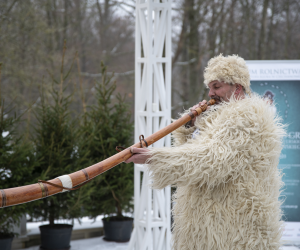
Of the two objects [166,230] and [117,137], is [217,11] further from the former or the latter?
[166,230]

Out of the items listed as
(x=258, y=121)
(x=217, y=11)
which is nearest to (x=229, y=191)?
(x=258, y=121)

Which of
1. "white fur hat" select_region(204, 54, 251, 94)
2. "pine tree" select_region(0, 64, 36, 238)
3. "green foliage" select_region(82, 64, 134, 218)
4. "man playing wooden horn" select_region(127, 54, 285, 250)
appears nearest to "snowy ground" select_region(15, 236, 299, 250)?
"green foliage" select_region(82, 64, 134, 218)

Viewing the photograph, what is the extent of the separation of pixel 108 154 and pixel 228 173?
3.39m

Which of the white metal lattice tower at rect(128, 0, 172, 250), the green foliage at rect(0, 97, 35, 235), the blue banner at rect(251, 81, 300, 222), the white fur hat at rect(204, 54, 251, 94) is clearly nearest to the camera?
the white fur hat at rect(204, 54, 251, 94)

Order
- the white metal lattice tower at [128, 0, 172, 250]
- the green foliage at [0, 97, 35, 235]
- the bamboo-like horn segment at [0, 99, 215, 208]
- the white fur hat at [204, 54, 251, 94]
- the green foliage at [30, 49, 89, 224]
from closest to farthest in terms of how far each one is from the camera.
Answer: the bamboo-like horn segment at [0, 99, 215, 208], the white fur hat at [204, 54, 251, 94], the white metal lattice tower at [128, 0, 172, 250], the green foliage at [0, 97, 35, 235], the green foliage at [30, 49, 89, 224]

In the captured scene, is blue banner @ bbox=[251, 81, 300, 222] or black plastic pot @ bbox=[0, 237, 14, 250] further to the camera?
blue banner @ bbox=[251, 81, 300, 222]

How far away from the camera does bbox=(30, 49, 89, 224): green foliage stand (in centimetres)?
449

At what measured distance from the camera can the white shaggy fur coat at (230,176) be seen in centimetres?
190

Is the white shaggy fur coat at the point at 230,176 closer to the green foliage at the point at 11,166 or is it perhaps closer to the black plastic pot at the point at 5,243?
the green foliage at the point at 11,166

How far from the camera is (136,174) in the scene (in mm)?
3975

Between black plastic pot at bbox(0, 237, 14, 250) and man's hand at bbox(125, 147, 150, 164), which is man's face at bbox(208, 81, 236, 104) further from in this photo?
black plastic pot at bbox(0, 237, 14, 250)

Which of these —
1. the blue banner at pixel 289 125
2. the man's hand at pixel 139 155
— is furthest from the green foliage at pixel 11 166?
the blue banner at pixel 289 125

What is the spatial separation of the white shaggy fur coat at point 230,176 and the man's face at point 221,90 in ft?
0.32

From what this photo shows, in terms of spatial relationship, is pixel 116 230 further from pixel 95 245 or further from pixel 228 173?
pixel 228 173
